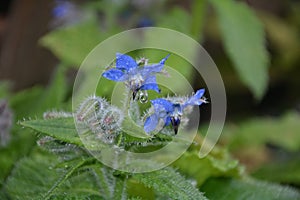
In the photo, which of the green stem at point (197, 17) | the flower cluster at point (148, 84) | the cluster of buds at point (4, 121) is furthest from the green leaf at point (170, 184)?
the green stem at point (197, 17)

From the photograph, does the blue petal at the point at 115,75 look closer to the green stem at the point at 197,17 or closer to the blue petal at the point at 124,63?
the blue petal at the point at 124,63

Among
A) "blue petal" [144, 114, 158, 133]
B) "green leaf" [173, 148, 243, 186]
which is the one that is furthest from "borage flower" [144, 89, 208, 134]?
"green leaf" [173, 148, 243, 186]

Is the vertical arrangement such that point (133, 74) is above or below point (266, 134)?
below

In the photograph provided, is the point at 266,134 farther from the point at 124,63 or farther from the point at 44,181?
the point at 124,63

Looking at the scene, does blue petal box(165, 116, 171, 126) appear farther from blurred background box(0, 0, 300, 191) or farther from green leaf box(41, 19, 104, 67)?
green leaf box(41, 19, 104, 67)

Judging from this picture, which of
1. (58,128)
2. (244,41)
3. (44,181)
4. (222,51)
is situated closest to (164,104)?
(58,128)

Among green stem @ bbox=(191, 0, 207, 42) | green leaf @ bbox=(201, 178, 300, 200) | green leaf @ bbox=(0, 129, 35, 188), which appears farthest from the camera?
green stem @ bbox=(191, 0, 207, 42)
